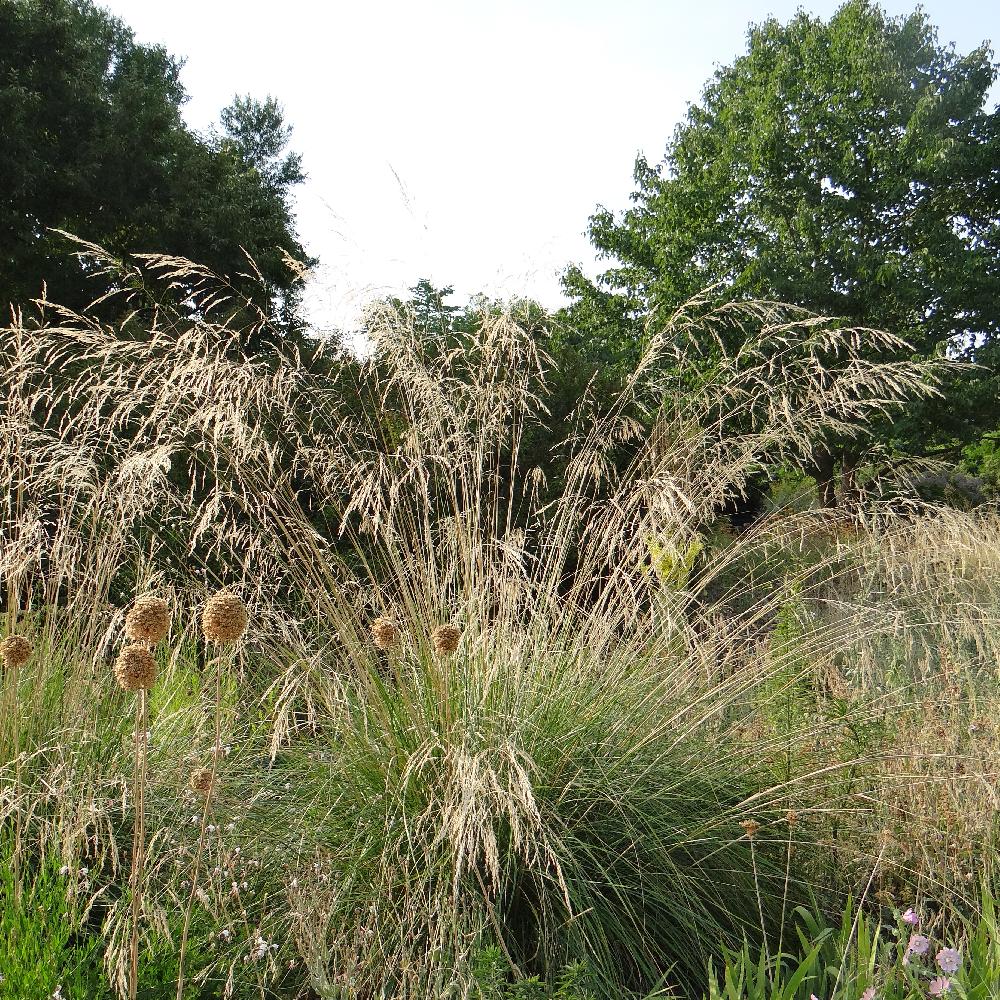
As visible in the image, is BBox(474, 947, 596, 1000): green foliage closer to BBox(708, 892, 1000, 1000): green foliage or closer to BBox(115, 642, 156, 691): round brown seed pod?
BBox(708, 892, 1000, 1000): green foliage

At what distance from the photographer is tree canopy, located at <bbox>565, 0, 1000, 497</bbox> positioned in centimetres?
1332

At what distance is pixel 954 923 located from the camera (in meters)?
2.15

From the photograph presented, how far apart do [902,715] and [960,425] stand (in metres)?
12.2

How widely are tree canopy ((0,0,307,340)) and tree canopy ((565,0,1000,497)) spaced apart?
6456 mm

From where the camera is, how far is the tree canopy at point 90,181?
1066 cm

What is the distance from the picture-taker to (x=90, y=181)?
36.4 feet

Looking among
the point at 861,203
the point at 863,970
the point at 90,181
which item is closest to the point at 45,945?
the point at 863,970

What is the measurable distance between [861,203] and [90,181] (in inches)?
452

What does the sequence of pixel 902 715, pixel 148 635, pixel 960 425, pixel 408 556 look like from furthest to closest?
pixel 960 425 → pixel 902 715 → pixel 408 556 → pixel 148 635

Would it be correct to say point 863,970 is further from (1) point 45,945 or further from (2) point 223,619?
(1) point 45,945

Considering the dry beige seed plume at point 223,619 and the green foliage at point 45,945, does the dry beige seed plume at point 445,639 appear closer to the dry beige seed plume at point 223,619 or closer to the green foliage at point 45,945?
Answer: the dry beige seed plume at point 223,619

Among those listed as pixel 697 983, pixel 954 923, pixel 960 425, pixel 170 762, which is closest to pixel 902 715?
pixel 954 923

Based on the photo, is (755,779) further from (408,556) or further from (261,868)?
(261,868)

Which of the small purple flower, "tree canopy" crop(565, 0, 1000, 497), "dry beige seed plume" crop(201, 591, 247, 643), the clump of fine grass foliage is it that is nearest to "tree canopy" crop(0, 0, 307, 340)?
"tree canopy" crop(565, 0, 1000, 497)
